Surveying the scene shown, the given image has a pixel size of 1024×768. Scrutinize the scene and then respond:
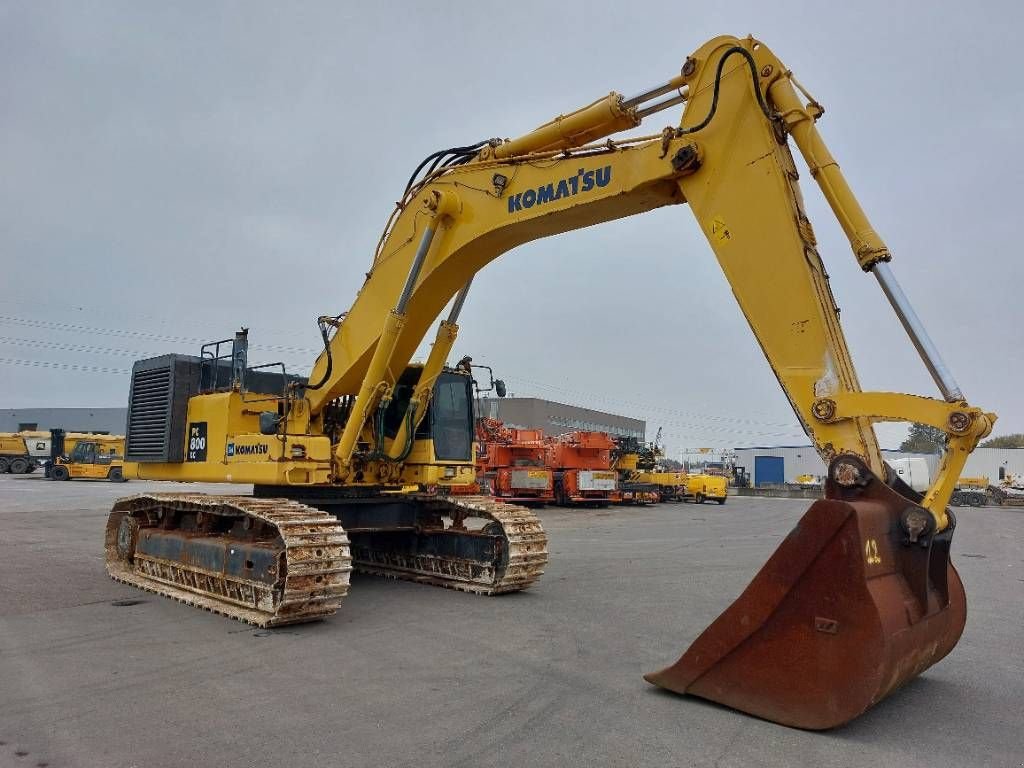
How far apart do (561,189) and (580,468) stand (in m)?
22.9

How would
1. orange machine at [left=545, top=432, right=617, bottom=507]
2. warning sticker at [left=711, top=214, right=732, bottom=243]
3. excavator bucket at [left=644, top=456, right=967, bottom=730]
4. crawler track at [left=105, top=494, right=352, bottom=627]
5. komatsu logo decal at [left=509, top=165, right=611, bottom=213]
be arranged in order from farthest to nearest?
orange machine at [left=545, top=432, right=617, bottom=507], crawler track at [left=105, top=494, right=352, bottom=627], komatsu logo decal at [left=509, top=165, right=611, bottom=213], warning sticker at [left=711, top=214, right=732, bottom=243], excavator bucket at [left=644, top=456, right=967, bottom=730]

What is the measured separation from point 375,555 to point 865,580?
7.49 meters

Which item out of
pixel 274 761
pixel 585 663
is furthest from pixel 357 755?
pixel 585 663

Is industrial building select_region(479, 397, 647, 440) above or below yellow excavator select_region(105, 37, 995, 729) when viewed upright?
above

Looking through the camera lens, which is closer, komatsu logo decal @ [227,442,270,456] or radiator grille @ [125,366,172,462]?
komatsu logo decal @ [227,442,270,456]

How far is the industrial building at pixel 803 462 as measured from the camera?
62694 millimetres

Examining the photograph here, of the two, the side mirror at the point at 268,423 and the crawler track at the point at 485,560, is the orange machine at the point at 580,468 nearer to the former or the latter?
the crawler track at the point at 485,560

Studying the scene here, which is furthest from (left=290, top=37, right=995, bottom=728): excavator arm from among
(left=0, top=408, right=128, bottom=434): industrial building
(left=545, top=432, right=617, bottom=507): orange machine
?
(left=0, top=408, right=128, bottom=434): industrial building

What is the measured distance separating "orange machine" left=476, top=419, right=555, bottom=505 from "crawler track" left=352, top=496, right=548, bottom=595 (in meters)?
17.4

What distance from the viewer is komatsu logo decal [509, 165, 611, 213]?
6.97 meters

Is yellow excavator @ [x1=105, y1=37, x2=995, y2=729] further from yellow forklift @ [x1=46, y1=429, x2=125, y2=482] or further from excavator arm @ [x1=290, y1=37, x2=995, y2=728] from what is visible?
yellow forklift @ [x1=46, y1=429, x2=125, y2=482]

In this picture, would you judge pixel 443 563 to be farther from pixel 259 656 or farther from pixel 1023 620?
pixel 1023 620

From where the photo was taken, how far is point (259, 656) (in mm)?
6316

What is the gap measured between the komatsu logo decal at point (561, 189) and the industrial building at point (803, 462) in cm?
5395
